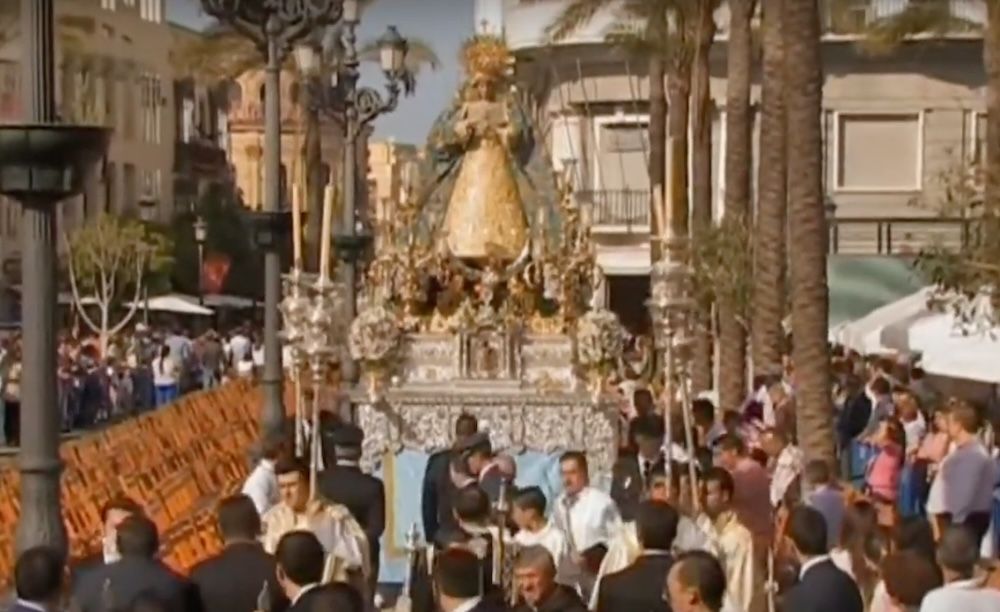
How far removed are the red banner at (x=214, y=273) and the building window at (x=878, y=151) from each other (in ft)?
75.2

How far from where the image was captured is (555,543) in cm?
1177

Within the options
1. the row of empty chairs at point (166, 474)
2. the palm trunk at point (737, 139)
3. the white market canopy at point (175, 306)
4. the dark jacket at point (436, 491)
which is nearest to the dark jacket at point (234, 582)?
the row of empty chairs at point (166, 474)

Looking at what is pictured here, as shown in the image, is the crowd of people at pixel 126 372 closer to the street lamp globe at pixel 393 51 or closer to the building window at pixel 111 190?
the street lamp globe at pixel 393 51

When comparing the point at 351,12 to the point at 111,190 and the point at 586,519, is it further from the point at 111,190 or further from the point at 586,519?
the point at 111,190

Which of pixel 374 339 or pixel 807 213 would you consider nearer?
pixel 807 213

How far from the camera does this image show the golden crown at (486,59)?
22938 millimetres

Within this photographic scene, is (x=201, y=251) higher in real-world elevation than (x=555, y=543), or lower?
lower

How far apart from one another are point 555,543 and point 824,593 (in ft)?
7.04

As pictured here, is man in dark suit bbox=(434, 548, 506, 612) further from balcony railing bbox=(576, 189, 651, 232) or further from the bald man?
balcony railing bbox=(576, 189, 651, 232)

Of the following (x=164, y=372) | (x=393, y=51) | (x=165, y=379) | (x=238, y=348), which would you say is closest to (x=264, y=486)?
(x=393, y=51)

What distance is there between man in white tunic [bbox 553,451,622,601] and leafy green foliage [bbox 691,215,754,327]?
1834 cm

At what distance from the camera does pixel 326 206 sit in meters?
17.2

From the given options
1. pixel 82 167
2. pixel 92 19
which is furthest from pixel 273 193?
pixel 92 19

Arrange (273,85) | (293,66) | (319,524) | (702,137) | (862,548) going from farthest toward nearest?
(702,137) → (293,66) → (273,85) → (319,524) → (862,548)
